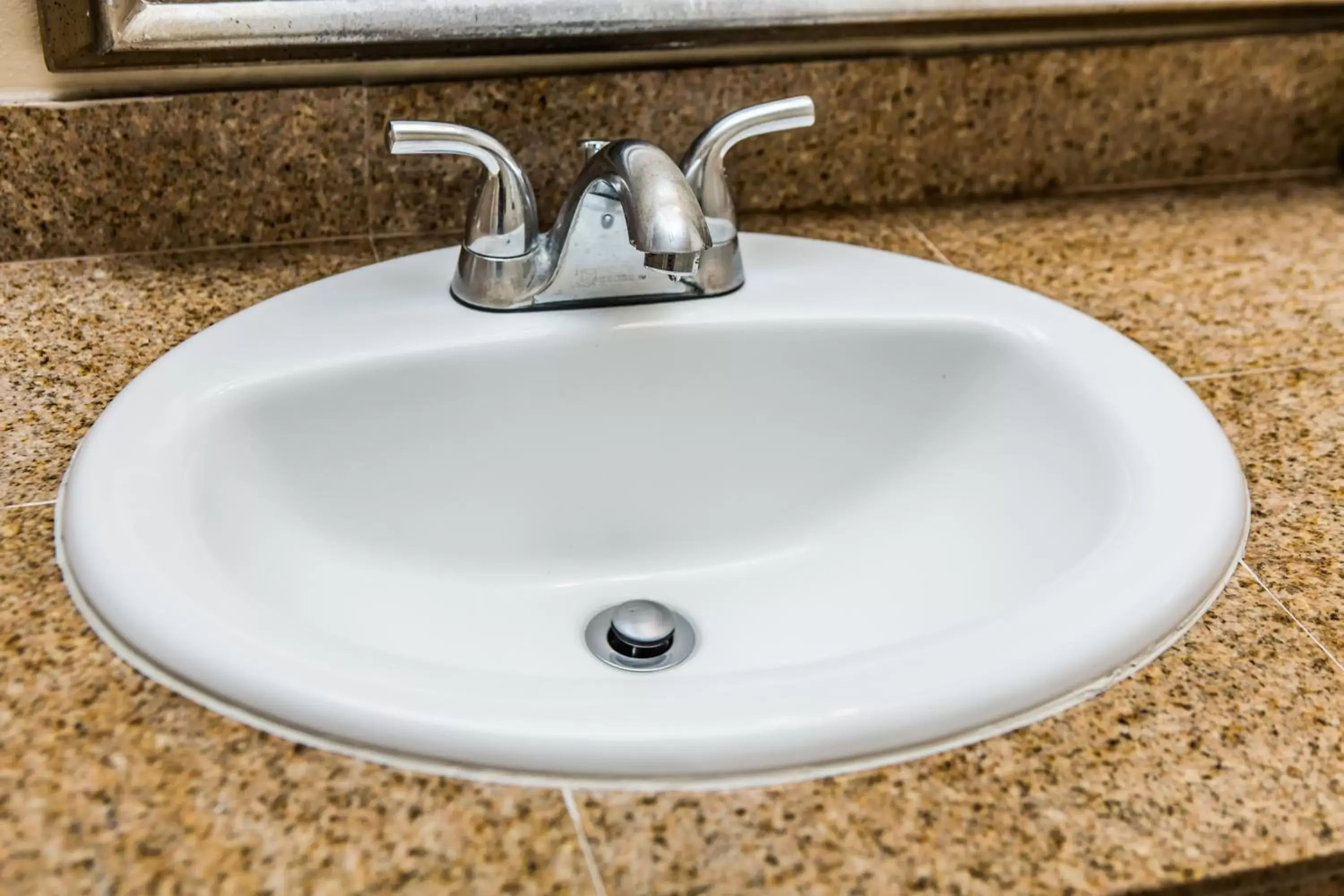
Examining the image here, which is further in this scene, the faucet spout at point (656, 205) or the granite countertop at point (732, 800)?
the faucet spout at point (656, 205)

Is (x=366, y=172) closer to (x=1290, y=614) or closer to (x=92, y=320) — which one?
(x=92, y=320)

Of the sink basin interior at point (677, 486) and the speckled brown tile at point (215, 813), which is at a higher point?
the speckled brown tile at point (215, 813)

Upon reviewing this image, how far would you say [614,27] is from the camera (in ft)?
2.92

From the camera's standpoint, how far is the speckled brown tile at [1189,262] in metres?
0.87

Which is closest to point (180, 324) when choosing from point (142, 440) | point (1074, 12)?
point (142, 440)

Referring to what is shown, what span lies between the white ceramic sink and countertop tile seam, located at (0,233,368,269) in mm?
72

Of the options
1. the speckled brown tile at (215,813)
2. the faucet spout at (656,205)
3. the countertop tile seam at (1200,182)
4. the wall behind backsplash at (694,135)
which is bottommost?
the speckled brown tile at (215,813)

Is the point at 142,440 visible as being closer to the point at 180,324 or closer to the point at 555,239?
the point at 180,324

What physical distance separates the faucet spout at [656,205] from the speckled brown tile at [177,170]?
0.25 meters

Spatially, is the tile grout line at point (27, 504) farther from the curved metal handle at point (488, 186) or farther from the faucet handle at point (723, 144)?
the faucet handle at point (723, 144)

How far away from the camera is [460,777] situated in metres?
0.49

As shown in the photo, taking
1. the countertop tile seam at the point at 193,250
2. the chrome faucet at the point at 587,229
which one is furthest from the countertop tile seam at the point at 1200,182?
the countertop tile seam at the point at 193,250

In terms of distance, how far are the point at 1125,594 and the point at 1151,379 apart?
0.22 metres

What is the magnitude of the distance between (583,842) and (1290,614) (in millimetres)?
367
